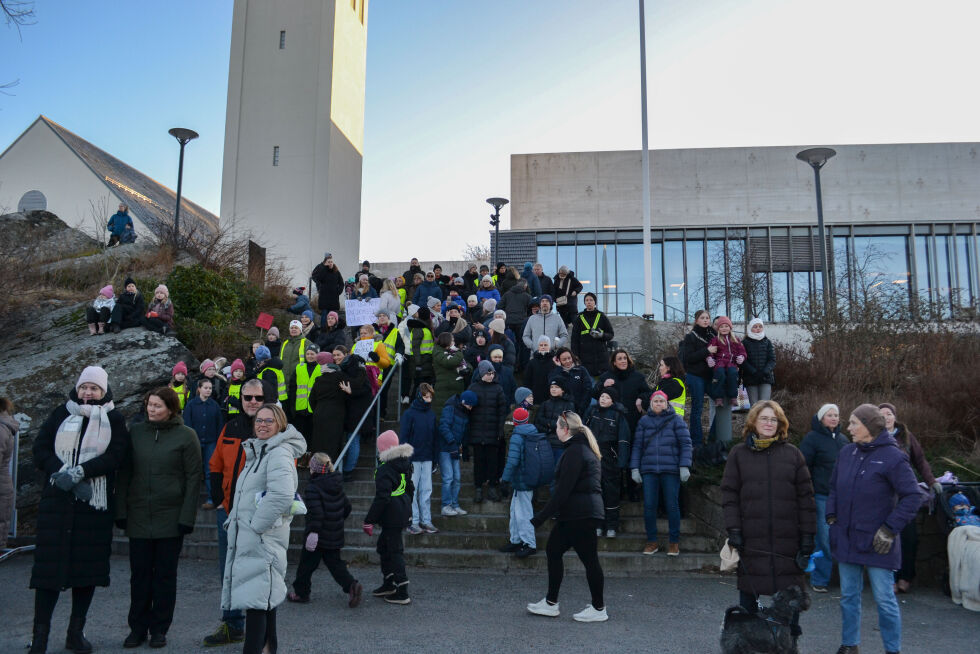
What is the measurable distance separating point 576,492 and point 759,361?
5298mm

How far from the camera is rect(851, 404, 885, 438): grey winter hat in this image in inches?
205

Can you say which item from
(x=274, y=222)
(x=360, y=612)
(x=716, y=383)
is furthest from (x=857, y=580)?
(x=274, y=222)

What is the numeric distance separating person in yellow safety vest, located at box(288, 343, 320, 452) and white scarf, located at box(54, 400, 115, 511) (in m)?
5.02

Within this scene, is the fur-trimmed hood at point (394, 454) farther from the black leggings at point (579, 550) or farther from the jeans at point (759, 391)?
the jeans at point (759, 391)

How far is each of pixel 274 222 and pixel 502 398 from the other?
17.1 meters

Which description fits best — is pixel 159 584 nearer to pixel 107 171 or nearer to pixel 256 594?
pixel 256 594

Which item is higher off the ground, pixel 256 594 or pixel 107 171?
pixel 107 171

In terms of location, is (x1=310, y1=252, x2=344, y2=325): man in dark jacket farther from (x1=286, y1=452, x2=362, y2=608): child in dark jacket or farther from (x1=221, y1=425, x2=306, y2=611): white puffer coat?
(x1=221, y1=425, x2=306, y2=611): white puffer coat

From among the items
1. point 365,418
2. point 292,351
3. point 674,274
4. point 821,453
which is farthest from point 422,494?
point 674,274

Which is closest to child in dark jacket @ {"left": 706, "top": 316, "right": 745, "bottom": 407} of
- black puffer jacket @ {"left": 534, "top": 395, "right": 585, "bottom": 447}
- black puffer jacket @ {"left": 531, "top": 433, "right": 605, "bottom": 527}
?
black puffer jacket @ {"left": 534, "top": 395, "right": 585, "bottom": 447}

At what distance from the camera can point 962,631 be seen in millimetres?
6395

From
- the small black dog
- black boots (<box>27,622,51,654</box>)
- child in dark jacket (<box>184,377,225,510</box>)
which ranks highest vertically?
child in dark jacket (<box>184,377,225,510</box>)

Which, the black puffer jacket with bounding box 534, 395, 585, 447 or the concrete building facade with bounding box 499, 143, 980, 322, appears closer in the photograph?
the black puffer jacket with bounding box 534, 395, 585, 447

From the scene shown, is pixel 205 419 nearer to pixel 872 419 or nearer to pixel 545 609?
pixel 545 609
